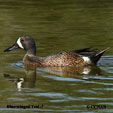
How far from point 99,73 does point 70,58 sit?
1097mm

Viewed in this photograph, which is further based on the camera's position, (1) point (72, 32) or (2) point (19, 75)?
(1) point (72, 32)

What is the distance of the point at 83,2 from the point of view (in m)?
20.1

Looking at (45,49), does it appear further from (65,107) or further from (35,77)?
(65,107)

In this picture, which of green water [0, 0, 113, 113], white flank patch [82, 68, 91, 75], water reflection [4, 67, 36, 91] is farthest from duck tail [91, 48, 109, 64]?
water reflection [4, 67, 36, 91]

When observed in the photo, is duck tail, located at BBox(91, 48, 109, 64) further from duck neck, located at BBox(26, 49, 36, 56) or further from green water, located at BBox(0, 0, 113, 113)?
duck neck, located at BBox(26, 49, 36, 56)

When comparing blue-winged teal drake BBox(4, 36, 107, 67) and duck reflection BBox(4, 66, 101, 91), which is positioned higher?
blue-winged teal drake BBox(4, 36, 107, 67)

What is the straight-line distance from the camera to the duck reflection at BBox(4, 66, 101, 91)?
34.3 ft

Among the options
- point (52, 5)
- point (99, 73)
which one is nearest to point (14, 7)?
point (52, 5)

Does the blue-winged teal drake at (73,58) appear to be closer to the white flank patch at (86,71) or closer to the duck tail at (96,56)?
the duck tail at (96,56)

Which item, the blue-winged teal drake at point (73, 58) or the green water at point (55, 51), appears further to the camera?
the blue-winged teal drake at point (73, 58)

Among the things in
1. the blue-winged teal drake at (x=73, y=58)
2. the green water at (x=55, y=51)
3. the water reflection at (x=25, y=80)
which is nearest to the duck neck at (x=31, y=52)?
the green water at (x=55, y=51)

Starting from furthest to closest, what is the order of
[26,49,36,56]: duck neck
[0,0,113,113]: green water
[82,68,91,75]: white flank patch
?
[26,49,36,56]: duck neck < [82,68,91,75]: white flank patch < [0,0,113,113]: green water

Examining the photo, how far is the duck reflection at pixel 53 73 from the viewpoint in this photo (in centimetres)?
1044

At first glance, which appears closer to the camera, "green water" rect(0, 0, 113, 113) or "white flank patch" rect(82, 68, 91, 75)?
"green water" rect(0, 0, 113, 113)
